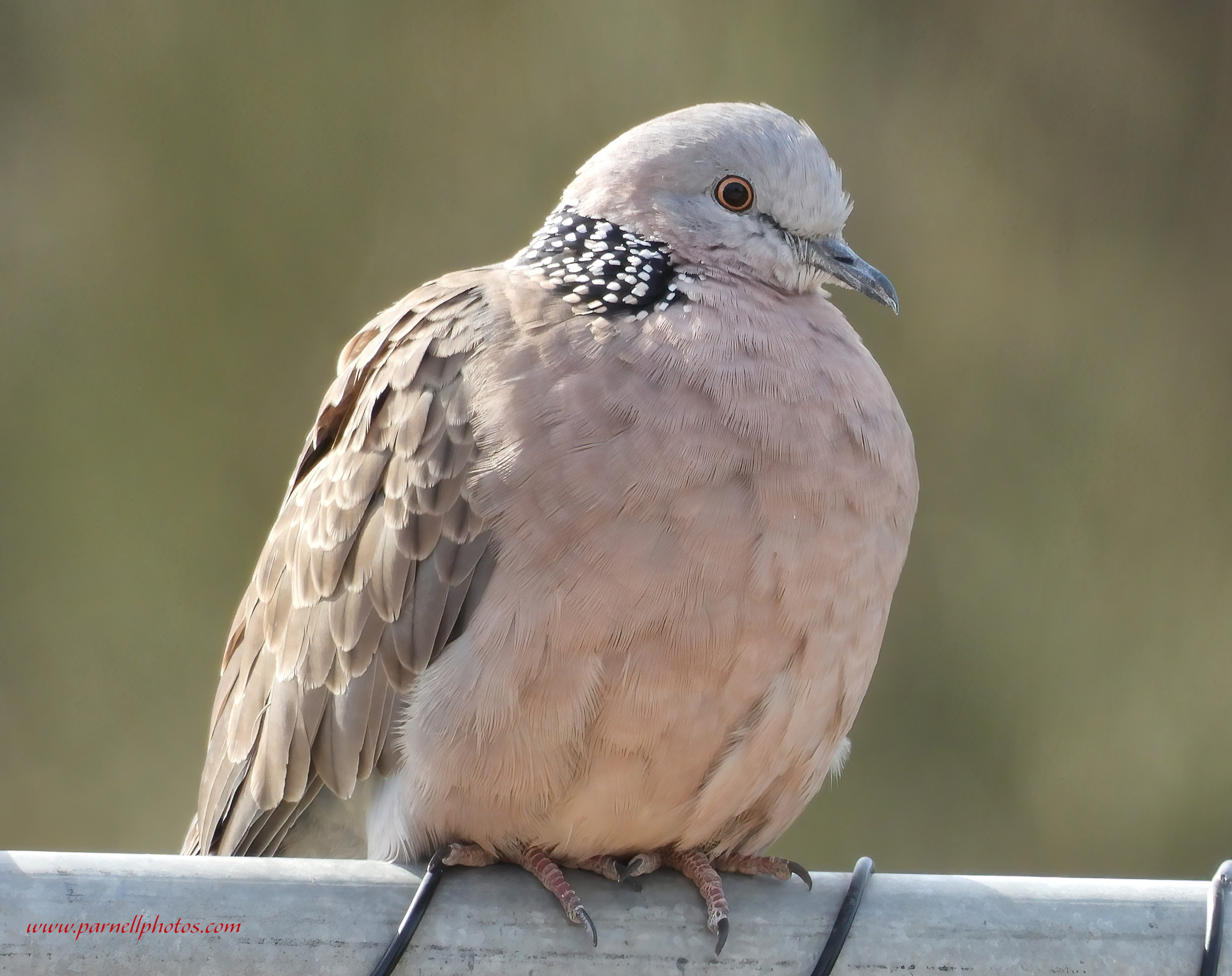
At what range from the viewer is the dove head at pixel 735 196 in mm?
2490

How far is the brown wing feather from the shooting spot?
225 centimetres

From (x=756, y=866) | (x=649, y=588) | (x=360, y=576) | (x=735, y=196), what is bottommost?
(x=756, y=866)

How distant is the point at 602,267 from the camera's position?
93.0 inches

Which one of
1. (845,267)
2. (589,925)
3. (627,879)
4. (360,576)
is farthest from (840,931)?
(845,267)

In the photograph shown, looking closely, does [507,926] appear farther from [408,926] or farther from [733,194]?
[733,194]

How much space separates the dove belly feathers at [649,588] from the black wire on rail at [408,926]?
0.40 meters

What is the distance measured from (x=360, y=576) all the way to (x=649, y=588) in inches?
23.3

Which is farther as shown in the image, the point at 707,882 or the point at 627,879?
the point at 627,879

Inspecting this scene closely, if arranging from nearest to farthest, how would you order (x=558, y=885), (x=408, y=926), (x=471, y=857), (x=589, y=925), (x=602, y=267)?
(x=408, y=926), (x=589, y=925), (x=558, y=885), (x=471, y=857), (x=602, y=267)

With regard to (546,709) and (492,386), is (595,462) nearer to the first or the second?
(492,386)

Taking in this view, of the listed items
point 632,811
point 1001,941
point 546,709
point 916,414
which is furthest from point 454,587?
point 916,414

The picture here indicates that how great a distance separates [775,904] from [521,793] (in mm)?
482

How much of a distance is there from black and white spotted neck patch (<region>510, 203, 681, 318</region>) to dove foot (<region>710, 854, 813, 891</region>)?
939mm

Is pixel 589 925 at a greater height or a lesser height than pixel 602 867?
greater
